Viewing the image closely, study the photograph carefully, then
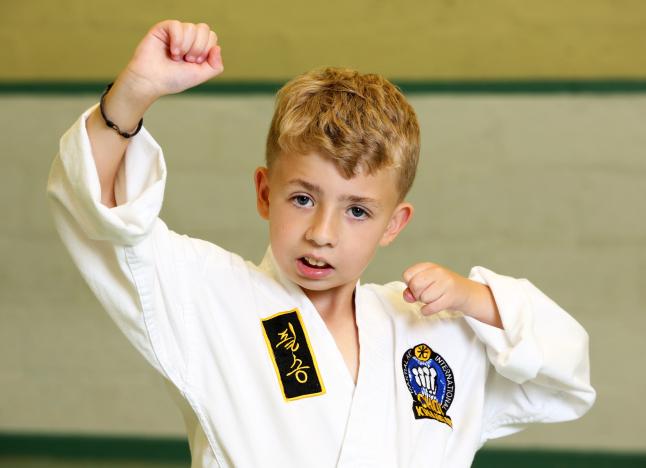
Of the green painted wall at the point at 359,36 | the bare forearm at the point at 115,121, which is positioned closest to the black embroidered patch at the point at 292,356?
the bare forearm at the point at 115,121

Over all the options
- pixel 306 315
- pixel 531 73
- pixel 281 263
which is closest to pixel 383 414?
pixel 306 315

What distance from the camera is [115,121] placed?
60.6 inches

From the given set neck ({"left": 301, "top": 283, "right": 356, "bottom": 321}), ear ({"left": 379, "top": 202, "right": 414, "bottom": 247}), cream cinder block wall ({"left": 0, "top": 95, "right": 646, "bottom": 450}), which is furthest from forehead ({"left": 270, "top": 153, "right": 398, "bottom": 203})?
cream cinder block wall ({"left": 0, "top": 95, "right": 646, "bottom": 450})

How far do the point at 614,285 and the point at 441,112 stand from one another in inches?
42.4

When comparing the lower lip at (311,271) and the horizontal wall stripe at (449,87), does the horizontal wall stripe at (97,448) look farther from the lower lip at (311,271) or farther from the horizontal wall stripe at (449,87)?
the lower lip at (311,271)

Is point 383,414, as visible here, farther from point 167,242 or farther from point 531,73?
point 531,73

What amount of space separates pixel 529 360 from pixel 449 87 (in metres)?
2.42

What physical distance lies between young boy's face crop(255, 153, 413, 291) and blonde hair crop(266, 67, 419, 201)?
0.03 m

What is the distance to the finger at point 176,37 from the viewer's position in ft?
5.02

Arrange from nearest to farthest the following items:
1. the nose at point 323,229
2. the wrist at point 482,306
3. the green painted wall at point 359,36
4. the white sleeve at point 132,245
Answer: the white sleeve at point 132,245
the nose at point 323,229
the wrist at point 482,306
the green painted wall at point 359,36

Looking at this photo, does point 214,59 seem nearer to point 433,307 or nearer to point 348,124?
point 348,124

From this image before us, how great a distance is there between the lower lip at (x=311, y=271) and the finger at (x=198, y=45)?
442 mm

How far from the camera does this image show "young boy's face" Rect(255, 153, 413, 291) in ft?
5.71

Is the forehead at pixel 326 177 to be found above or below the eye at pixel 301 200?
above
